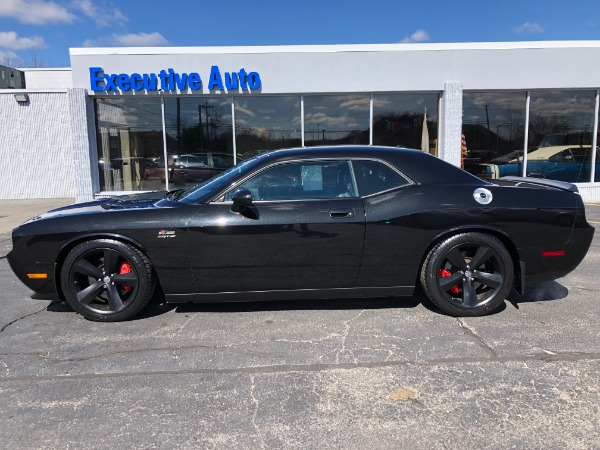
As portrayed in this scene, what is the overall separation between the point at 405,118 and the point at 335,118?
1.88m

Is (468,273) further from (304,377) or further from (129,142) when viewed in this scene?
(129,142)

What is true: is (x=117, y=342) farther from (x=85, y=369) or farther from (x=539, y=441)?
(x=539, y=441)

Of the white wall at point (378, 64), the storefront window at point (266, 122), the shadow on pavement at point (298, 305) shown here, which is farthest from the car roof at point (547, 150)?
the shadow on pavement at point (298, 305)

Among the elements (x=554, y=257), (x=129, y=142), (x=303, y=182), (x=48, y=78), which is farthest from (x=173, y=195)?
(x=48, y=78)

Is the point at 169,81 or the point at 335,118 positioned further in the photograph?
the point at 335,118

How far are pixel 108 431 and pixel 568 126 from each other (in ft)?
43.8

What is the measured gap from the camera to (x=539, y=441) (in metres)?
2.36

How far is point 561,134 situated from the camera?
12273mm

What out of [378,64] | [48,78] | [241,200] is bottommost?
[241,200]

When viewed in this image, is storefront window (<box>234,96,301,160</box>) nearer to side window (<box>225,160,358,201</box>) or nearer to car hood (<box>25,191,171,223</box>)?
car hood (<box>25,191,171,223</box>)

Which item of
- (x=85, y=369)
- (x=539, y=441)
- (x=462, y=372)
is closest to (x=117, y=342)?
(x=85, y=369)

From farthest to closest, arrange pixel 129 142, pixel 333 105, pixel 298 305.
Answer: pixel 129 142
pixel 333 105
pixel 298 305

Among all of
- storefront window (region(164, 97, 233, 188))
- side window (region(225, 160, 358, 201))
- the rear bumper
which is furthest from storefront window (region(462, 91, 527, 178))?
side window (region(225, 160, 358, 201))

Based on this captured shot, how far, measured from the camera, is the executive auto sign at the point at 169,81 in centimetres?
1118
